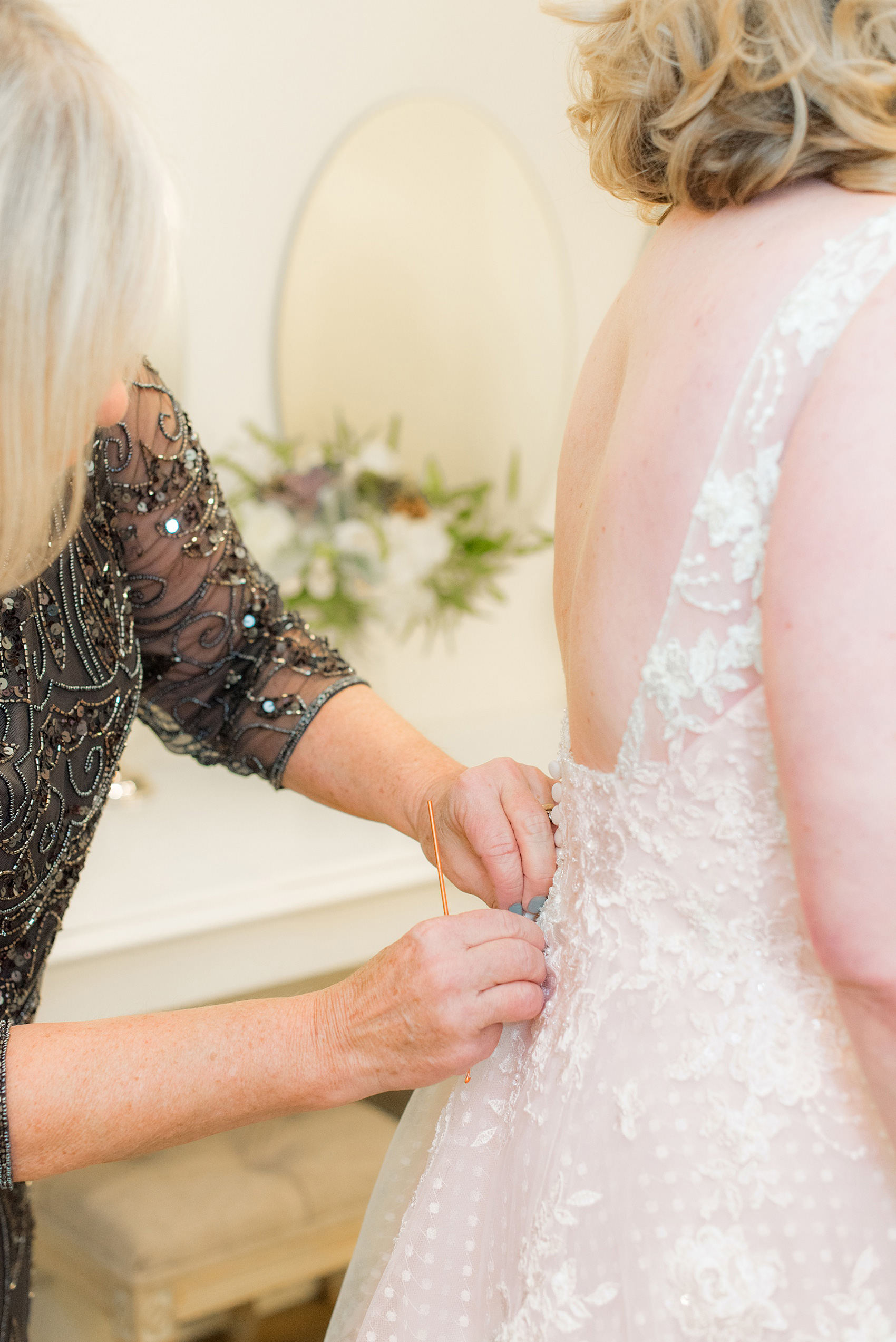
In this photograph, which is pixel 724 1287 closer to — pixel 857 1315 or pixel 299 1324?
pixel 857 1315

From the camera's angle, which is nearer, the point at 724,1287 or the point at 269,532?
the point at 724,1287

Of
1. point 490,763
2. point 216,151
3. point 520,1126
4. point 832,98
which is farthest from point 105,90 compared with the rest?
point 216,151

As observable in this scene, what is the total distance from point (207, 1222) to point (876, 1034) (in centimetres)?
140

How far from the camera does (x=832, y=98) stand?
56cm

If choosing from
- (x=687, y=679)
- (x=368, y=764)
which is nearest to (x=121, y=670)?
(x=368, y=764)

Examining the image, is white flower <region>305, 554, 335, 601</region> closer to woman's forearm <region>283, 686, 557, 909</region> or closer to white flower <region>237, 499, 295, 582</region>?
white flower <region>237, 499, 295, 582</region>

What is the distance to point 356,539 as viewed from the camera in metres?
1.95

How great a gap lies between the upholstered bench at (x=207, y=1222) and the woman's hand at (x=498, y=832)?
39.8 inches

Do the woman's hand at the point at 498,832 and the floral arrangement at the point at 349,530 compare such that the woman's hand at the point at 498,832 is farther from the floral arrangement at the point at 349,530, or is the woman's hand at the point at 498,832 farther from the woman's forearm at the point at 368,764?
the floral arrangement at the point at 349,530

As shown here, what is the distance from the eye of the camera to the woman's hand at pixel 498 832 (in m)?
0.86

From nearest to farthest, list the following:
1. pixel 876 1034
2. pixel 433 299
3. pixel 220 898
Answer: pixel 876 1034
pixel 220 898
pixel 433 299

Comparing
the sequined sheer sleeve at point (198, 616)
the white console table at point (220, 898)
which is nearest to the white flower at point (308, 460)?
the white console table at point (220, 898)

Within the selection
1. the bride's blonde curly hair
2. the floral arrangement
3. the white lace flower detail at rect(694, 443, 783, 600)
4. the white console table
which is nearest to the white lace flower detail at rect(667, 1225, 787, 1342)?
the white lace flower detail at rect(694, 443, 783, 600)

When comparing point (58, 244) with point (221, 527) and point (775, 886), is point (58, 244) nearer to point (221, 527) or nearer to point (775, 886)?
point (221, 527)
